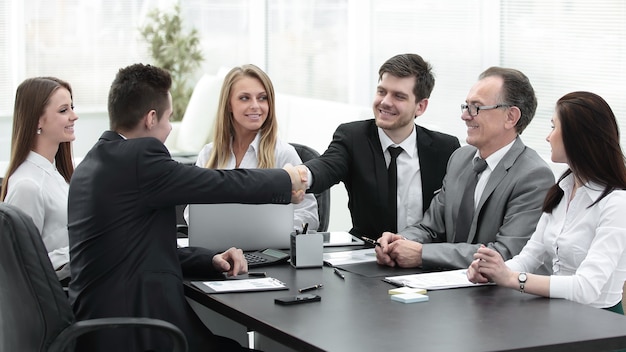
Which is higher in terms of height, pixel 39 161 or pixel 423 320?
pixel 39 161

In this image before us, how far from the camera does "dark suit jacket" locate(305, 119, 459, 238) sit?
160 inches

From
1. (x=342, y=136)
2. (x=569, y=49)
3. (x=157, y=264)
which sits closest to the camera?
(x=157, y=264)

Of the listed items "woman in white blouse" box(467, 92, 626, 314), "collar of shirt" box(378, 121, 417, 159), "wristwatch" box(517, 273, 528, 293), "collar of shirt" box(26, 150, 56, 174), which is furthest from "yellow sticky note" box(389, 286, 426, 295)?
"collar of shirt" box(26, 150, 56, 174)

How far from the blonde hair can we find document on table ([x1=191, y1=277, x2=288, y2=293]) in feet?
3.70

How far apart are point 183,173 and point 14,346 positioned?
2.39ft

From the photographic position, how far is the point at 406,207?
4070 mm

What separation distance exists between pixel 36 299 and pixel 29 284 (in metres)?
0.05

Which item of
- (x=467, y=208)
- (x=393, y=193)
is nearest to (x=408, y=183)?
(x=393, y=193)

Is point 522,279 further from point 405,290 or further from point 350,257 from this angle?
point 350,257

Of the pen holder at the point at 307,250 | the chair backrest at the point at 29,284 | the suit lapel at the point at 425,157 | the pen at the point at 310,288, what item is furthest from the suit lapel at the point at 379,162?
the chair backrest at the point at 29,284

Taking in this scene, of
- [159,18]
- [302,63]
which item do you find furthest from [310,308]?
[159,18]

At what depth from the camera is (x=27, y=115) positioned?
12.5 feet

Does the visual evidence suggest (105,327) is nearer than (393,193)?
Yes

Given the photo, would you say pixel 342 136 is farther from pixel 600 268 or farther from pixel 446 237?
pixel 600 268
